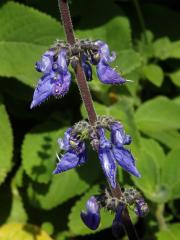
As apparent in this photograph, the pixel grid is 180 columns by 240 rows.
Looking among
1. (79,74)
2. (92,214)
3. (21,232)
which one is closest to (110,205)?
(92,214)

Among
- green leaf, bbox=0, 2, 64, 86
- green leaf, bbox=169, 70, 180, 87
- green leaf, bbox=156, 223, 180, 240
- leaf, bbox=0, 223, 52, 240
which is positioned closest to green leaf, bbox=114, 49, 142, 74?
green leaf, bbox=0, 2, 64, 86

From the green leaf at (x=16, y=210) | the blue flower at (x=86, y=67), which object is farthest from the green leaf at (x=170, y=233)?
the blue flower at (x=86, y=67)

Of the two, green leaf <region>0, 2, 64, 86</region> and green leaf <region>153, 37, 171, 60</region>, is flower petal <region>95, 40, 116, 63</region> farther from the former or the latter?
green leaf <region>153, 37, 171, 60</region>

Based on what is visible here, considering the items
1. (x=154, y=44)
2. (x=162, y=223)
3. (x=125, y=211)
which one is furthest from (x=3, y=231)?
(x=154, y=44)

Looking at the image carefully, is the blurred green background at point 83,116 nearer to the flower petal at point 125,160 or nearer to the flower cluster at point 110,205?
the flower cluster at point 110,205

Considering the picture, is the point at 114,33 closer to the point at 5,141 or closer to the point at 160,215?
the point at 5,141
